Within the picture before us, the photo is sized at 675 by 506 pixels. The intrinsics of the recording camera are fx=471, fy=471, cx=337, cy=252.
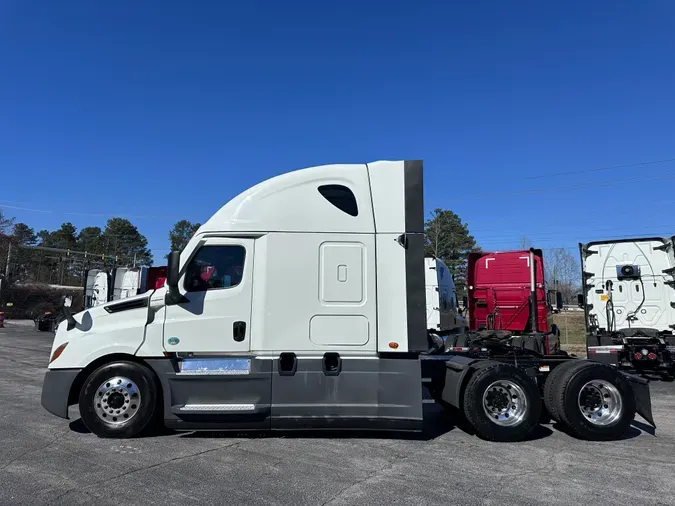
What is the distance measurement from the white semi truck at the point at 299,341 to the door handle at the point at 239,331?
0.01m

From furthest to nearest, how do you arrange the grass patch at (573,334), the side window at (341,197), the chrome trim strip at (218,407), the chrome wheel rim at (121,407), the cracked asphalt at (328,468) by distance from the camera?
the grass patch at (573,334)
the side window at (341,197)
the chrome wheel rim at (121,407)
the chrome trim strip at (218,407)
the cracked asphalt at (328,468)

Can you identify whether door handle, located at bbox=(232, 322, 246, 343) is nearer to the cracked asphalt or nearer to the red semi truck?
the cracked asphalt

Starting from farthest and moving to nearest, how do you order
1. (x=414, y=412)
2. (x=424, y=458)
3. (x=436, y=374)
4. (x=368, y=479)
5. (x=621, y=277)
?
(x=621, y=277) < (x=436, y=374) < (x=414, y=412) < (x=424, y=458) < (x=368, y=479)

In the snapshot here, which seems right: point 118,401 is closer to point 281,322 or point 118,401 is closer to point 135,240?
point 281,322

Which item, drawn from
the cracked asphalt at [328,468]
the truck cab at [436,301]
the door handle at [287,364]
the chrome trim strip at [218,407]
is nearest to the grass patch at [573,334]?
the truck cab at [436,301]

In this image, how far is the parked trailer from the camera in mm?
11562

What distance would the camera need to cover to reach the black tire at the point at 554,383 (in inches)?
244

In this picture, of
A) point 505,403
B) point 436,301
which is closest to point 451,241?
point 436,301

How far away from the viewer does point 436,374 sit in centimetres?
664

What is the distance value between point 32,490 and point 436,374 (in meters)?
4.80

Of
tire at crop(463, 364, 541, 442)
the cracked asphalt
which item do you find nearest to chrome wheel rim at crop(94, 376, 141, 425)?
the cracked asphalt

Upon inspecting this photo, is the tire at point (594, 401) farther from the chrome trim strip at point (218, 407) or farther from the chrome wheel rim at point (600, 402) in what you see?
the chrome trim strip at point (218, 407)

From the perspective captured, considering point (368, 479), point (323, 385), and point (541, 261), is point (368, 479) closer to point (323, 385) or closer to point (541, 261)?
point (323, 385)

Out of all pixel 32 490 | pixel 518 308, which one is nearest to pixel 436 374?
pixel 32 490
